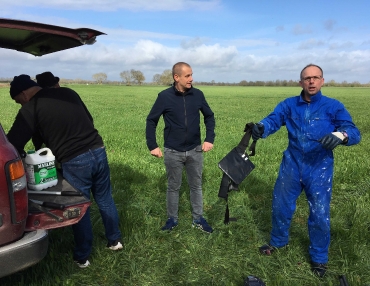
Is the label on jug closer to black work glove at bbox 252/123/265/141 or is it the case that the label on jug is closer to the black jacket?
the black jacket

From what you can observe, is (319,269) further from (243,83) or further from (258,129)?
(243,83)

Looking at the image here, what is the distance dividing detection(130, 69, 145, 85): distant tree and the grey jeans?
4968 inches

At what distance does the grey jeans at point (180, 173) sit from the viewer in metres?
4.18

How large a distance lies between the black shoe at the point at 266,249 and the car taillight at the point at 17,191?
2.44m

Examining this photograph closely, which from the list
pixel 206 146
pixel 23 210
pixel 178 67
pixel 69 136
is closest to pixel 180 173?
pixel 206 146

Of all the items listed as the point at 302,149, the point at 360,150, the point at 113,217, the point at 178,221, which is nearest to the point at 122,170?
the point at 178,221

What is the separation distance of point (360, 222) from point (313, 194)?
134 cm

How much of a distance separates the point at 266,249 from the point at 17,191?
8.49 ft

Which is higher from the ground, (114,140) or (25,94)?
(25,94)

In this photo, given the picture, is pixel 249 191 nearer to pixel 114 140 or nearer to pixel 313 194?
pixel 313 194

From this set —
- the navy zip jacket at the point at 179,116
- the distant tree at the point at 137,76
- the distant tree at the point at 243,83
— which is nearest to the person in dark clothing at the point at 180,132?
the navy zip jacket at the point at 179,116

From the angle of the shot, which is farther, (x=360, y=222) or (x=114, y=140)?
(x=114, y=140)

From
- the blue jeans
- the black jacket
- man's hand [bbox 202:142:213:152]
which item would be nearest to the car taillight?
the black jacket

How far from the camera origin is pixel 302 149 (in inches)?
134
